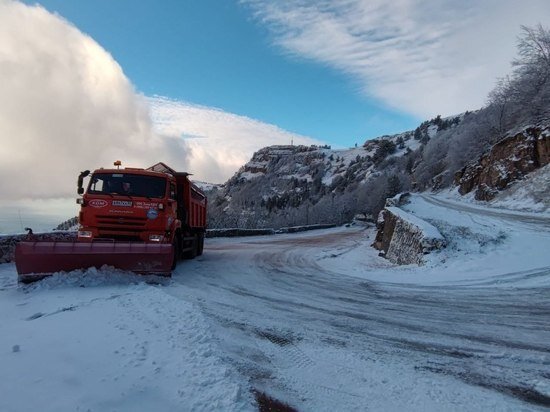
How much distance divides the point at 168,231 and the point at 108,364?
732 cm

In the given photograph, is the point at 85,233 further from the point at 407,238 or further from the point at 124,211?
the point at 407,238

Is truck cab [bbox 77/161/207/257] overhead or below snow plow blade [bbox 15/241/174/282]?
overhead

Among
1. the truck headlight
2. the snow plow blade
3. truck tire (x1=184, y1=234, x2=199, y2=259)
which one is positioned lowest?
truck tire (x1=184, y1=234, x2=199, y2=259)

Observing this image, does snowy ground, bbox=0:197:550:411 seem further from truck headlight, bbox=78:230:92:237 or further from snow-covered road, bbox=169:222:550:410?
truck headlight, bbox=78:230:92:237

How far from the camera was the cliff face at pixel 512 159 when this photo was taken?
28391 mm

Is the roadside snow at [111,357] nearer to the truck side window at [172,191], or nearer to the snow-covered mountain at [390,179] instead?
the truck side window at [172,191]

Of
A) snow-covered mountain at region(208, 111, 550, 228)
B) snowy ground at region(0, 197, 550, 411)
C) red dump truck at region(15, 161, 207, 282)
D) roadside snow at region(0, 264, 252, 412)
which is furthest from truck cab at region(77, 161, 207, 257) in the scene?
snow-covered mountain at region(208, 111, 550, 228)

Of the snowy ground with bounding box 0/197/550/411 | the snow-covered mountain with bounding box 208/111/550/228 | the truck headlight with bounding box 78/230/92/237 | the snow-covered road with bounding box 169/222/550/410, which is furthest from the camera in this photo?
the snow-covered mountain with bounding box 208/111/550/228

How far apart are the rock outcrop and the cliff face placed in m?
14.5

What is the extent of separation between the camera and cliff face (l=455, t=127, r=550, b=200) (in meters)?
28.4

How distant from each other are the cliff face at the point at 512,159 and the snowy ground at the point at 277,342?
20478mm

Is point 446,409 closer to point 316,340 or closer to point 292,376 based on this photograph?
point 292,376

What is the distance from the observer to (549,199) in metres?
23.0

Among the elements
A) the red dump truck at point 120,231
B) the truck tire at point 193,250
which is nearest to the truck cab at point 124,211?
the red dump truck at point 120,231
